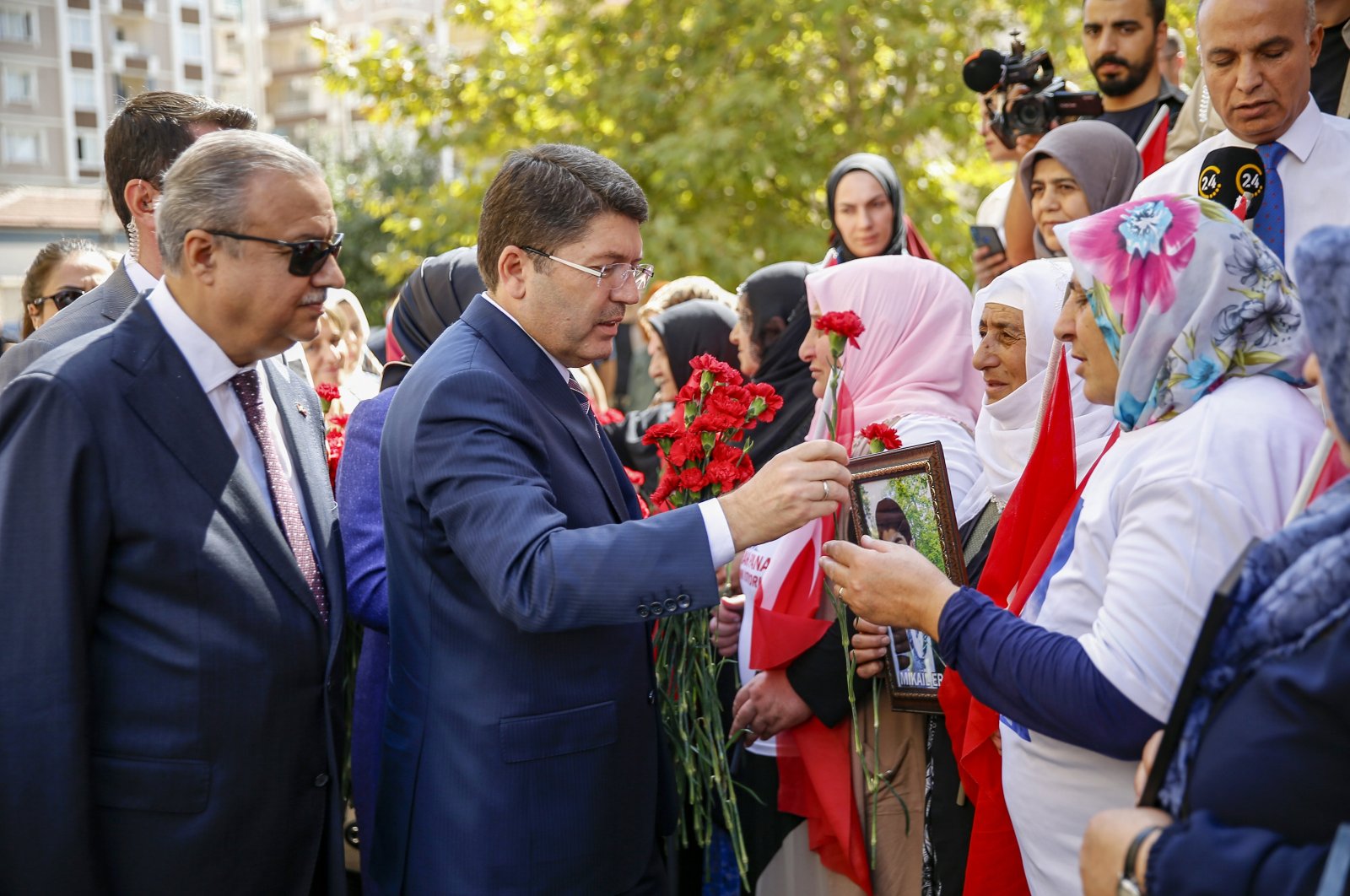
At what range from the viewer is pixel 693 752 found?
3.20m

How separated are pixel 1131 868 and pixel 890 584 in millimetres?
845

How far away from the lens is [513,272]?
2625 millimetres

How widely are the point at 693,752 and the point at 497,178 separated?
5.22 feet

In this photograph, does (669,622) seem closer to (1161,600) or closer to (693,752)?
(693,752)

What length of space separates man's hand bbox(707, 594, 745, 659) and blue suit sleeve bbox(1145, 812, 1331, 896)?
2118 mm

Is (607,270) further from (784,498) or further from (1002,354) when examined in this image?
(1002,354)

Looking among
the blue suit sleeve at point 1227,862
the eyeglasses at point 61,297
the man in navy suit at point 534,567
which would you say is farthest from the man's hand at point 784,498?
the eyeglasses at point 61,297

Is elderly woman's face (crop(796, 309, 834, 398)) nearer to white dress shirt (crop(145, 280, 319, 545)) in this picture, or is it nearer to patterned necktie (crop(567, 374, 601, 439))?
patterned necktie (crop(567, 374, 601, 439))

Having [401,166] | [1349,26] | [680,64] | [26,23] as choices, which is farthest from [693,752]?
[26,23]

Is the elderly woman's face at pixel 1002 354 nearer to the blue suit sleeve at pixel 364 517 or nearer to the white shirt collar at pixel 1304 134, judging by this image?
the white shirt collar at pixel 1304 134

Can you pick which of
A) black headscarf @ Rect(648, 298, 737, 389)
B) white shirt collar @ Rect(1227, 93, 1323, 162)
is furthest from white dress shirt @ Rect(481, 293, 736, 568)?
black headscarf @ Rect(648, 298, 737, 389)

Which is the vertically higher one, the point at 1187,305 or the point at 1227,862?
the point at 1187,305

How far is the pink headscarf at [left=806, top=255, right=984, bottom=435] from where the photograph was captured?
3789mm

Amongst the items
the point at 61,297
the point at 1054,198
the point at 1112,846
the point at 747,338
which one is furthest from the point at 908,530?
the point at 61,297
